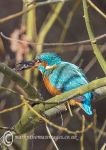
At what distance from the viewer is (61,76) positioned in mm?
3330

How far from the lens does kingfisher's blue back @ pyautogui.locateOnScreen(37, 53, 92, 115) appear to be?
3.26m

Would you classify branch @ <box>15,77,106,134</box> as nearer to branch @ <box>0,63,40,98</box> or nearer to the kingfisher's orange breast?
branch @ <box>0,63,40,98</box>

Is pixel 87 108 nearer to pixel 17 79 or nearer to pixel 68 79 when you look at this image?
pixel 68 79

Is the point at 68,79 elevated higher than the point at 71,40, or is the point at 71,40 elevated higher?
the point at 71,40

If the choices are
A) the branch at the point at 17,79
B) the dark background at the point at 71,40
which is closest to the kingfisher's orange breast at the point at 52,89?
the branch at the point at 17,79

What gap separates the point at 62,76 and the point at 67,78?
6cm

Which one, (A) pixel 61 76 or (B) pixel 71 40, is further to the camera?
(B) pixel 71 40

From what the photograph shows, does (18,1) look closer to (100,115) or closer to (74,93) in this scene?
(100,115)

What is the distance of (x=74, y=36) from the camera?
219 inches

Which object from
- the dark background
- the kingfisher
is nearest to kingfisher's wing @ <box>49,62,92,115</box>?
the kingfisher

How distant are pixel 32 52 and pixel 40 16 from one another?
70.8 inches

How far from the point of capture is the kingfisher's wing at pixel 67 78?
329 cm

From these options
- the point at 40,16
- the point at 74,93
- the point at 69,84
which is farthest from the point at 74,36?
the point at 74,93

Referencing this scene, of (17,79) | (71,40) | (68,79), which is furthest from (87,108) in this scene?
(71,40)
